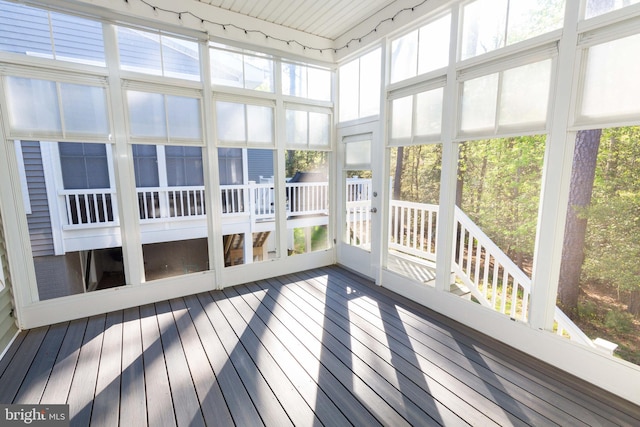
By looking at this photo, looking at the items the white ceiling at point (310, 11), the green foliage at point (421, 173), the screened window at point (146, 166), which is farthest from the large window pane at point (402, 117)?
the screened window at point (146, 166)

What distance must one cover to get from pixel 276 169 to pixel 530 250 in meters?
3.59

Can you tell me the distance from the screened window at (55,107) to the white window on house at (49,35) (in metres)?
0.25

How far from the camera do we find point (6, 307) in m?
2.47

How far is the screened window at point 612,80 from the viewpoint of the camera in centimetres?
169

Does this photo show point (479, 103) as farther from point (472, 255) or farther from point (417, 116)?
point (472, 255)

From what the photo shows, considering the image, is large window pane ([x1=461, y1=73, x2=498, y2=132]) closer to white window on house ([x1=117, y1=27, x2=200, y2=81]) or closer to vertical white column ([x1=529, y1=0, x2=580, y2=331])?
vertical white column ([x1=529, y1=0, x2=580, y2=331])

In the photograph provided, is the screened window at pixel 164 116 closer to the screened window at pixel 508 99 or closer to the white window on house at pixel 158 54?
the white window on house at pixel 158 54

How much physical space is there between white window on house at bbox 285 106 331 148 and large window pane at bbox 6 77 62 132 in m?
2.38

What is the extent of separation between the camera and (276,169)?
3834 millimetres

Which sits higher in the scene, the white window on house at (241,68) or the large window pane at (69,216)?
the white window on house at (241,68)

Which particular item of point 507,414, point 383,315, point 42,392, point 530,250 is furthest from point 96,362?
point 530,250

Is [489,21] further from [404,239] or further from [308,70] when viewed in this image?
[404,239]

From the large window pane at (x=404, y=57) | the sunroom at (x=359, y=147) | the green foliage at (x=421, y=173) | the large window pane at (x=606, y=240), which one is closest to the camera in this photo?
the sunroom at (x=359, y=147)

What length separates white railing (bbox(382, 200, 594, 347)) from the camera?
286cm
